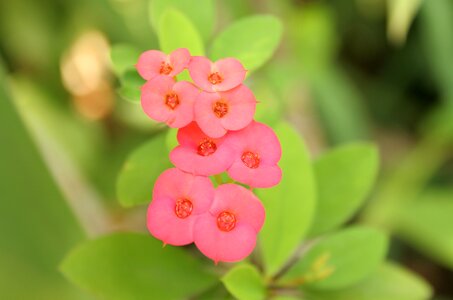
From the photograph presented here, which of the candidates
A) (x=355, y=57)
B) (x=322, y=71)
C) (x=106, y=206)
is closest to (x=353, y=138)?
(x=322, y=71)

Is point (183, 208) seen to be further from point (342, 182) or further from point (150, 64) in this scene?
point (342, 182)

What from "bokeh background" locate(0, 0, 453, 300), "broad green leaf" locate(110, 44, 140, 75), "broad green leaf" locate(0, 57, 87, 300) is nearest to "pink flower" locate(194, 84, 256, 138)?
"broad green leaf" locate(110, 44, 140, 75)

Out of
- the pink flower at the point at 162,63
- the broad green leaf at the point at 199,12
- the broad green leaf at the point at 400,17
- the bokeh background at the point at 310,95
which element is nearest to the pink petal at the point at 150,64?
the pink flower at the point at 162,63

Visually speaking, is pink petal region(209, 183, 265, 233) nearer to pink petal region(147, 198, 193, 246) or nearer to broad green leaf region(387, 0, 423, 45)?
pink petal region(147, 198, 193, 246)

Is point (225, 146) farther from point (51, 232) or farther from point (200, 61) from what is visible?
point (51, 232)

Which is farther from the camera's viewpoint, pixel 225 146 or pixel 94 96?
A: pixel 94 96
